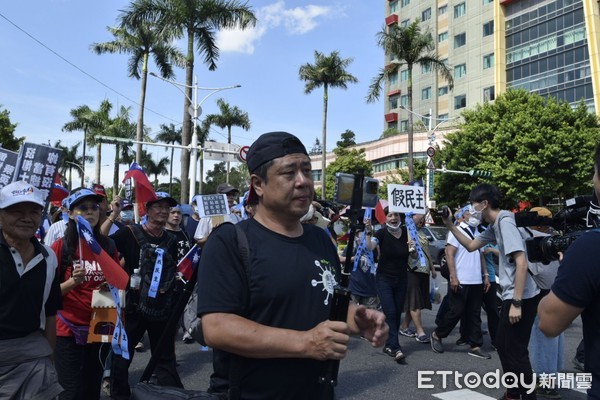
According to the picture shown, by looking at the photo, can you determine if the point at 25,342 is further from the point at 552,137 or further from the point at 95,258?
the point at 552,137

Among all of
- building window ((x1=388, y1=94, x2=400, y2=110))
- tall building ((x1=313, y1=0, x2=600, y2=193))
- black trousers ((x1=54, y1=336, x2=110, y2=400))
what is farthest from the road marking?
building window ((x1=388, y1=94, x2=400, y2=110))

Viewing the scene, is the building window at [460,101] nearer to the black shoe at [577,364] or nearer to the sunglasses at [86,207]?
the black shoe at [577,364]

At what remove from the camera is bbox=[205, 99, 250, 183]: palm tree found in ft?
164

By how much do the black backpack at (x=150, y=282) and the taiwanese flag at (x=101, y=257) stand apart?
695mm

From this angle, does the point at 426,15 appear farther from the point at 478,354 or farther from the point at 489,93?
the point at 478,354

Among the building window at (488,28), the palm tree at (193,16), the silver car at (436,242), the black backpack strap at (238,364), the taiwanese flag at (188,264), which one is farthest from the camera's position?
the building window at (488,28)

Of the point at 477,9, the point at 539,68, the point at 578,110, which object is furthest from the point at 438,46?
the point at 578,110

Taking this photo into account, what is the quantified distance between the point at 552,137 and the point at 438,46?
27.1 meters

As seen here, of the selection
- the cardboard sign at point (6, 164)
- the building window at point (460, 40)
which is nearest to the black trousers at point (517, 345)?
the cardboard sign at point (6, 164)

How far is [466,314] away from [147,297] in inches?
175

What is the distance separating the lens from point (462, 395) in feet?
16.8

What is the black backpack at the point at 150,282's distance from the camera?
14.9 feet

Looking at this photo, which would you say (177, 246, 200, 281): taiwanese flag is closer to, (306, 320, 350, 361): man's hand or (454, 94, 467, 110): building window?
(306, 320, 350, 361): man's hand

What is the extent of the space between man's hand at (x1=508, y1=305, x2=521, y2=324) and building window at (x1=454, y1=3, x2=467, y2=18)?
50640 mm
